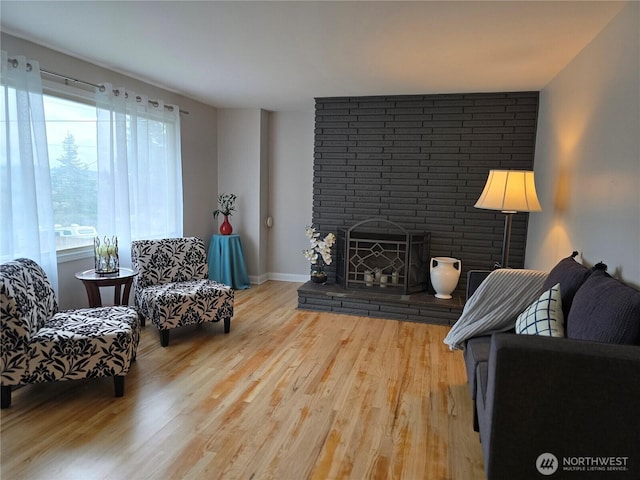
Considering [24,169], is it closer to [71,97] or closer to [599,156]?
[71,97]

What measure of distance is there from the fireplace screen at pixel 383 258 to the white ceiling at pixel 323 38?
1.51 metres

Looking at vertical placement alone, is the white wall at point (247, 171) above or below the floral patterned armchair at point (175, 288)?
above

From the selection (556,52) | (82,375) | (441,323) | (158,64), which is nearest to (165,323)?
(82,375)

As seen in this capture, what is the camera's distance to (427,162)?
444 centimetres

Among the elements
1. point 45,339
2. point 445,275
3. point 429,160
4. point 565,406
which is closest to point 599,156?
point 565,406

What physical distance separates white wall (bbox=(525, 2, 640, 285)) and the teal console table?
11.0 ft

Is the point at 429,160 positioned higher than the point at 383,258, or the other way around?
the point at 429,160

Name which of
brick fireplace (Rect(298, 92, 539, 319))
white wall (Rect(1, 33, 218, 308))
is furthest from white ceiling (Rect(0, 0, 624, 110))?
brick fireplace (Rect(298, 92, 539, 319))

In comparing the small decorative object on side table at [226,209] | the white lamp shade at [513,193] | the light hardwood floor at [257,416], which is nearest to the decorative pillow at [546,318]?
the light hardwood floor at [257,416]

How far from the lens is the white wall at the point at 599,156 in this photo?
1970 mm

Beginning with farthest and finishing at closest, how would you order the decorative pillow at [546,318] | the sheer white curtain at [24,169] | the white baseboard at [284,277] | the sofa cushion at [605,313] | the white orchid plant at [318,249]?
1. the white baseboard at [284,277]
2. the white orchid plant at [318,249]
3. the sheer white curtain at [24,169]
4. the decorative pillow at [546,318]
5. the sofa cushion at [605,313]

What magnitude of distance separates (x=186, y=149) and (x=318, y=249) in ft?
6.31

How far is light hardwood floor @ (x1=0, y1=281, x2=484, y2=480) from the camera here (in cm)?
186

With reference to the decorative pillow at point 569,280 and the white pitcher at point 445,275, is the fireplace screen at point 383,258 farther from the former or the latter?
the decorative pillow at point 569,280
